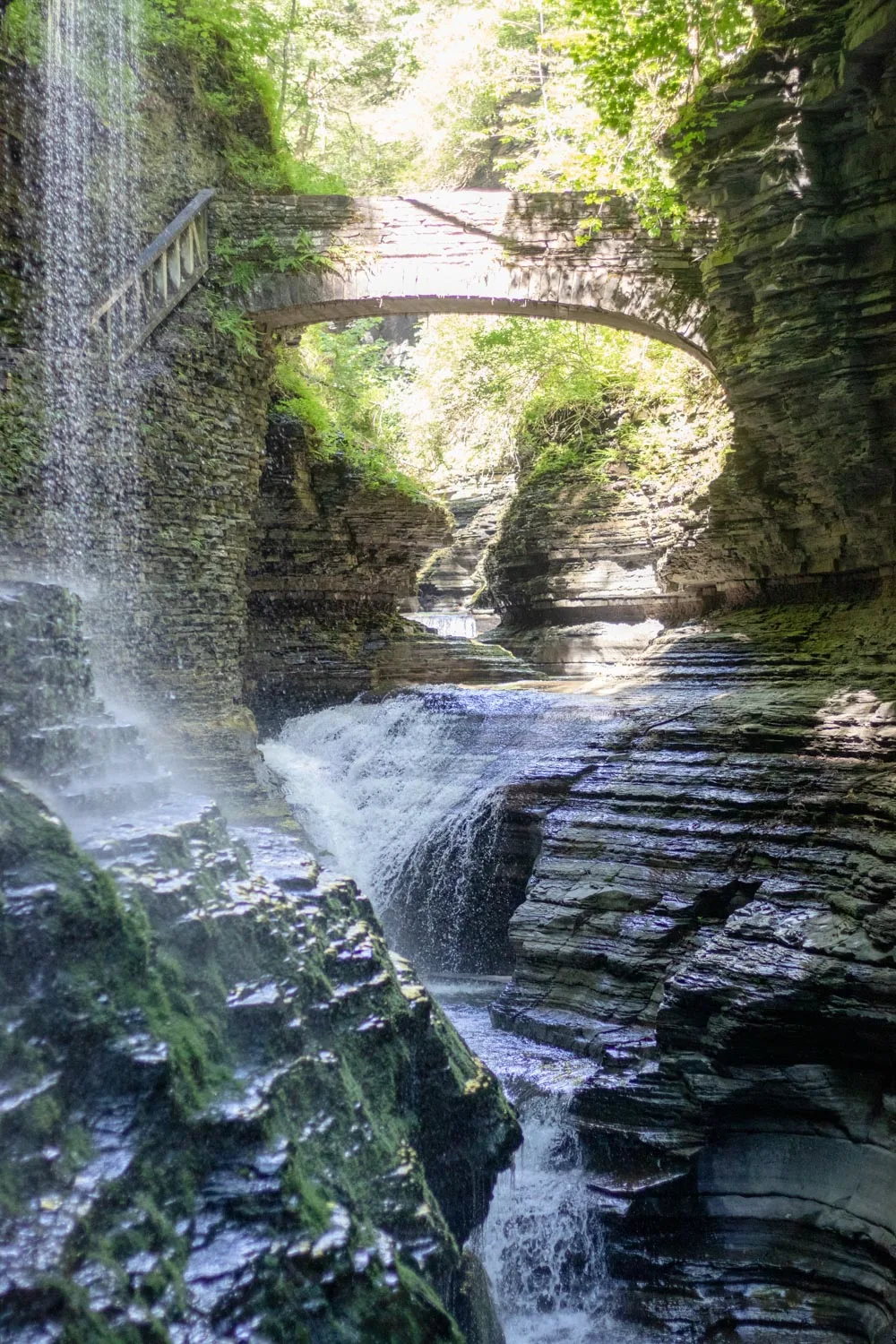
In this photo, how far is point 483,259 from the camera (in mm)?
9375

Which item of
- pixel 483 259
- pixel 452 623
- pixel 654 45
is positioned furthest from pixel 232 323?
pixel 452 623

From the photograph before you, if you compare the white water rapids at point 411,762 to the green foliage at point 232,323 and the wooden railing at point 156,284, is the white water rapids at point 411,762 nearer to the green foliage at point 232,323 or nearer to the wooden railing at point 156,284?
the green foliage at point 232,323

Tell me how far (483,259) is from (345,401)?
487 cm

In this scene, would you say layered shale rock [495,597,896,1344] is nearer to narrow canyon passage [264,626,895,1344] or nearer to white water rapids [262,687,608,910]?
narrow canyon passage [264,626,895,1344]

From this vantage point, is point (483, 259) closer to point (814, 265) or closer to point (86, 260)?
point (814, 265)

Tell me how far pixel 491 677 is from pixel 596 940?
21.2ft

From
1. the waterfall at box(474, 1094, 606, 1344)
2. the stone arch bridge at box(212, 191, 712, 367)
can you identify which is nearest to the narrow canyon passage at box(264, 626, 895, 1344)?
the waterfall at box(474, 1094, 606, 1344)

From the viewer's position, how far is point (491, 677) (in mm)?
12266

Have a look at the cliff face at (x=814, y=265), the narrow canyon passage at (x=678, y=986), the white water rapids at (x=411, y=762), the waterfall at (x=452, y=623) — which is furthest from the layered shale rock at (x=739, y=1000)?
the waterfall at (x=452, y=623)

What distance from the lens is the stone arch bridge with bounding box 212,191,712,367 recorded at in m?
9.12

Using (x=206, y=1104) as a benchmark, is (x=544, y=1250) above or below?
below

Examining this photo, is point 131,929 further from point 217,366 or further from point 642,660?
point 217,366

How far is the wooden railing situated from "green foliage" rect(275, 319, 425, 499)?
8.14ft

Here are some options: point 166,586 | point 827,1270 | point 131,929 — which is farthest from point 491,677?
point 131,929
